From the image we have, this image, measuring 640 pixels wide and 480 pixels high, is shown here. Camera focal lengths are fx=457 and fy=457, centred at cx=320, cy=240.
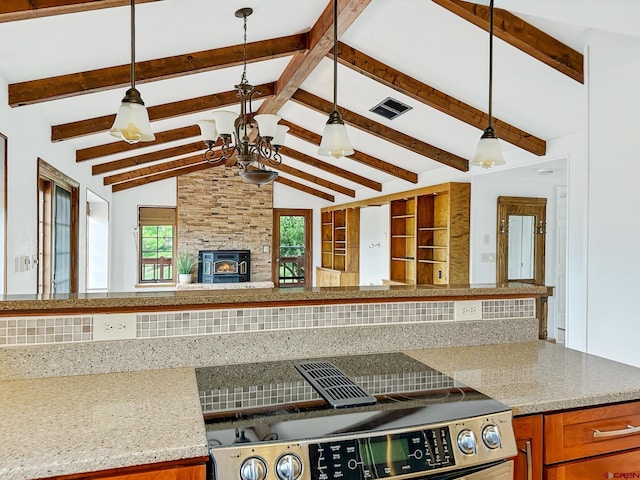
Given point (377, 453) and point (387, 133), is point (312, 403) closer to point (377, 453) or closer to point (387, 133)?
point (377, 453)

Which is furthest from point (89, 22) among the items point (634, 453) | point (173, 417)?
point (634, 453)

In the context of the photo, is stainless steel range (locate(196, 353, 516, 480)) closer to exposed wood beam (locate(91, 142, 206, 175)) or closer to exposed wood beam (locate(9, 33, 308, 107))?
exposed wood beam (locate(9, 33, 308, 107))

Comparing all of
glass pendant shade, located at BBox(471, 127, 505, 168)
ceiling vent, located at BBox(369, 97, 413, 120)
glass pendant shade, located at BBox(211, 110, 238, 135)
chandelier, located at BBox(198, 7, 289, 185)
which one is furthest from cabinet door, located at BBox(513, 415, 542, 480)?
ceiling vent, located at BBox(369, 97, 413, 120)

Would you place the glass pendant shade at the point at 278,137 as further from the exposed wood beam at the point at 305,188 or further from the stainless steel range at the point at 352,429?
the exposed wood beam at the point at 305,188

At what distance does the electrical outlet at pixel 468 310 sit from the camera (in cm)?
198

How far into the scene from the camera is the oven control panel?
1.04 meters

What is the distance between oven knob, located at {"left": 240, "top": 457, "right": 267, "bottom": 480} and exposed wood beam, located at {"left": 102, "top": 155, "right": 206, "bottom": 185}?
726 cm

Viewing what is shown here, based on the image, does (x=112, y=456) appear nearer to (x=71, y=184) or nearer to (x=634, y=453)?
(x=634, y=453)

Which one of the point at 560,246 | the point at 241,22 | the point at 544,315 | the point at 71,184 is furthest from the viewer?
the point at 560,246

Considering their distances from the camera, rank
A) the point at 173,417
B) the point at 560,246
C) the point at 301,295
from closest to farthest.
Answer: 1. the point at 173,417
2. the point at 301,295
3. the point at 560,246

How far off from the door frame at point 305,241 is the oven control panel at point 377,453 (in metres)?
8.55

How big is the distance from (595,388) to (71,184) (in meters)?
5.28

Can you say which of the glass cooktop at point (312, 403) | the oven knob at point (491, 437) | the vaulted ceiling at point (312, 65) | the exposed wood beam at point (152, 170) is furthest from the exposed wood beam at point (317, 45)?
the exposed wood beam at point (152, 170)

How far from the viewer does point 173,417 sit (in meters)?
1.18
